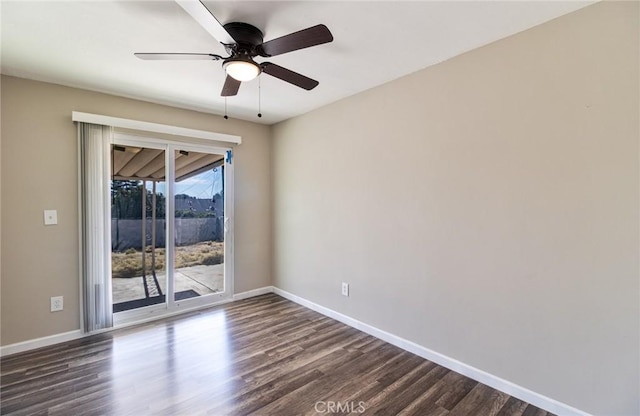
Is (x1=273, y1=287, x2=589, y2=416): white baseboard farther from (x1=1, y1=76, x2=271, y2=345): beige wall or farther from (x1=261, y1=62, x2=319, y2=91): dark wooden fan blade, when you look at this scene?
(x1=1, y1=76, x2=271, y2=345): beige wall

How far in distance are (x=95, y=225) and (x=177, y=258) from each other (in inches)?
35.6

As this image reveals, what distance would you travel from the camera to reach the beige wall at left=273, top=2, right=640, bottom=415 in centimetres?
159

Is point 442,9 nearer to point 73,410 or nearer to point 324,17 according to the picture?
point 324,17

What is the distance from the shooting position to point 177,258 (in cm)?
344

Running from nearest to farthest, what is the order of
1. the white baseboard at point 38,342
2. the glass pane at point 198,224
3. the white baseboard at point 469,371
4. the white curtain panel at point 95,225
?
1. the white baseboard at point 469,371
2. the white baseboard at point 38,342
3. the white curtain panel at point 95,225
4. the glass pane at point 198,224

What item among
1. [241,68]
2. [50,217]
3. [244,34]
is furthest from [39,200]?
[244,34]

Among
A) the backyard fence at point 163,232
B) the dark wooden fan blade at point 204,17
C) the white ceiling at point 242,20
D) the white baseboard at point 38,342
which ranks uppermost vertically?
the white ceiling at point 242,20

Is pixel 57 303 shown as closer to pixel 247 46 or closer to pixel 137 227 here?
pixel 137 227

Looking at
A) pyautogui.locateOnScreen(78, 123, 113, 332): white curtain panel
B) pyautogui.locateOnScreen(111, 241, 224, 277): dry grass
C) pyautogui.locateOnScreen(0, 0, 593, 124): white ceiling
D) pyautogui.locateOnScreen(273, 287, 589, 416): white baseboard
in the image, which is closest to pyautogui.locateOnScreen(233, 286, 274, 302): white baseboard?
pyautogui.locateOnScreen(111, 241, 224, 277): dry grass

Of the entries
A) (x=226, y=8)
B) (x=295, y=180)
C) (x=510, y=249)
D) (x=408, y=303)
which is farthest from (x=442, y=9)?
(x=295, y=180)

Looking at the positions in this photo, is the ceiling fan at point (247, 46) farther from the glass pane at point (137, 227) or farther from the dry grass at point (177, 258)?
the dry grass at point (177, 258)

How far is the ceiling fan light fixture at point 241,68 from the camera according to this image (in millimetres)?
1793

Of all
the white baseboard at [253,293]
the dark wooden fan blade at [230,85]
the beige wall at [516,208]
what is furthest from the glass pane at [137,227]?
the beige wall at [516,208]

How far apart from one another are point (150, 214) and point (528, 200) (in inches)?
142
